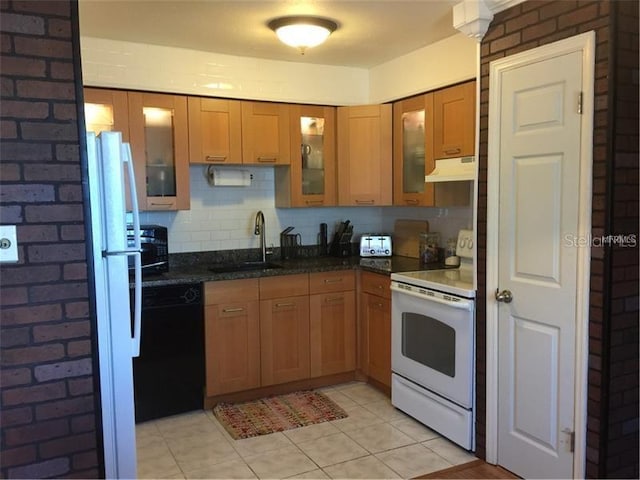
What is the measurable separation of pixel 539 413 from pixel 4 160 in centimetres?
244

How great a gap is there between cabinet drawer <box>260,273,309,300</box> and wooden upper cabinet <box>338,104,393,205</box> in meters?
0.78

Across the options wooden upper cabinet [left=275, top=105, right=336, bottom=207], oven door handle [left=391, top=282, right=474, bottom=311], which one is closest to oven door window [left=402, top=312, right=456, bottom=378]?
oven door handle [left=391, top=282, right=474, bottom=311]

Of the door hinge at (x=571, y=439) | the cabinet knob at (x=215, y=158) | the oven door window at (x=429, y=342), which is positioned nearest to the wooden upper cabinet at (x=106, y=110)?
the cabinet knob at (x=215, y=158)

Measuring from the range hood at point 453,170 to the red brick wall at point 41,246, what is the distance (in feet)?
6.95

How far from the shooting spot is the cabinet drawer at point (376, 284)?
12.1ft

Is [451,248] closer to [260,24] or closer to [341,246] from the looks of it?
[341,246]

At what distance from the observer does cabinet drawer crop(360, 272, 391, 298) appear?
3686mm

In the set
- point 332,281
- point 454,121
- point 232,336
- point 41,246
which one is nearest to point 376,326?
point 332,281

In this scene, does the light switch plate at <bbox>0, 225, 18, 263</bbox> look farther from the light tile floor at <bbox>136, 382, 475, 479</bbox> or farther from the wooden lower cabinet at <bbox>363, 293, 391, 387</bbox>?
the wooden lower cabinet at <bbox>363, 293, 391, 387</bbox>

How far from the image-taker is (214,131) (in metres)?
3.80

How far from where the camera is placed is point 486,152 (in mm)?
2760

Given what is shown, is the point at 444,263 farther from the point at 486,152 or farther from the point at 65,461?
the point at 65,461

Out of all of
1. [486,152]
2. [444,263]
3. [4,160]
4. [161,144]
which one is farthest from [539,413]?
[161,144]

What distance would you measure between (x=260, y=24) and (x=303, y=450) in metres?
2.43
